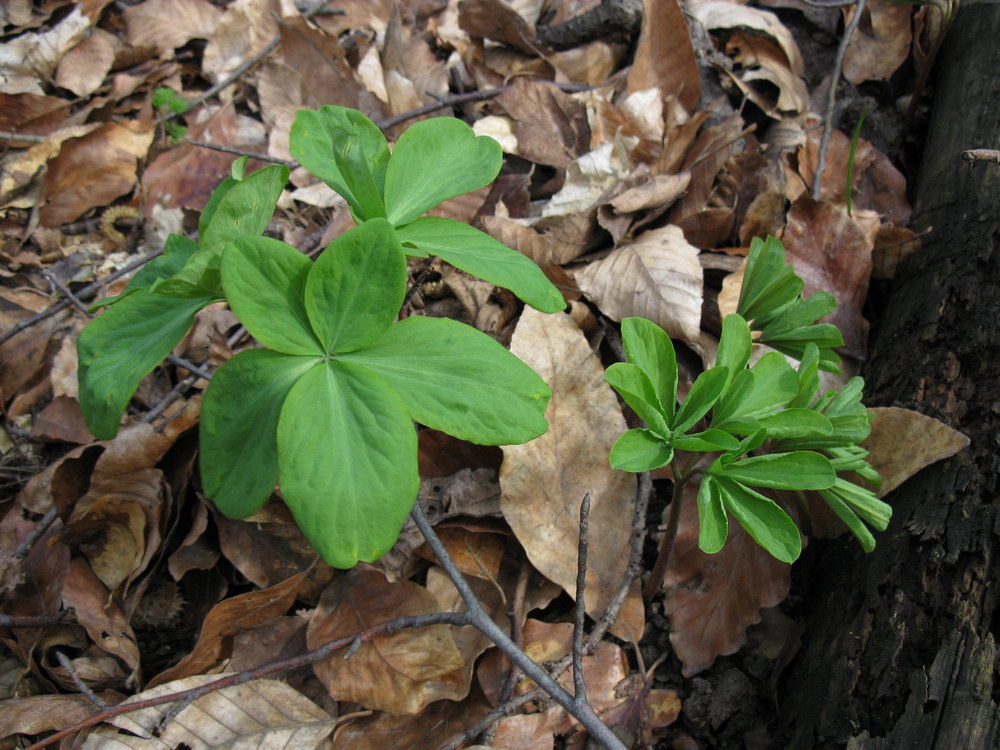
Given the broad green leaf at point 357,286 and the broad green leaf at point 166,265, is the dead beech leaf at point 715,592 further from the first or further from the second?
the broad green leaf at point 166,265

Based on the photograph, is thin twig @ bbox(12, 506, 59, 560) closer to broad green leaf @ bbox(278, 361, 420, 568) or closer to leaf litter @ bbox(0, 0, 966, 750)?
leaf litter @ bbox(0, 0, 966, 750)

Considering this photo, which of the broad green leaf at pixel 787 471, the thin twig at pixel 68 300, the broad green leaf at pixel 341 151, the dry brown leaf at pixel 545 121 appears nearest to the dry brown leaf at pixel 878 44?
the dry brown leaf at pixel 545 121

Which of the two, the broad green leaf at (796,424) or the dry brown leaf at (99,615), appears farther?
the dry brown leaf at (99,615)

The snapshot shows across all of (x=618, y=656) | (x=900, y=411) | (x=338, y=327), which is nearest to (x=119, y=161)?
(x=338, y=327)

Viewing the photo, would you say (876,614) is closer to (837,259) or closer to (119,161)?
(837,259)

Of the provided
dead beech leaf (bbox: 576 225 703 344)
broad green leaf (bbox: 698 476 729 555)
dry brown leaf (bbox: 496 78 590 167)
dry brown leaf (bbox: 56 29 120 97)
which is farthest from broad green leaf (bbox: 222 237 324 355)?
dry brown leaf (bbox: 56 29 120 97)

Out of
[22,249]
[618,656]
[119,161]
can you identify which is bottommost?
[618,656]
